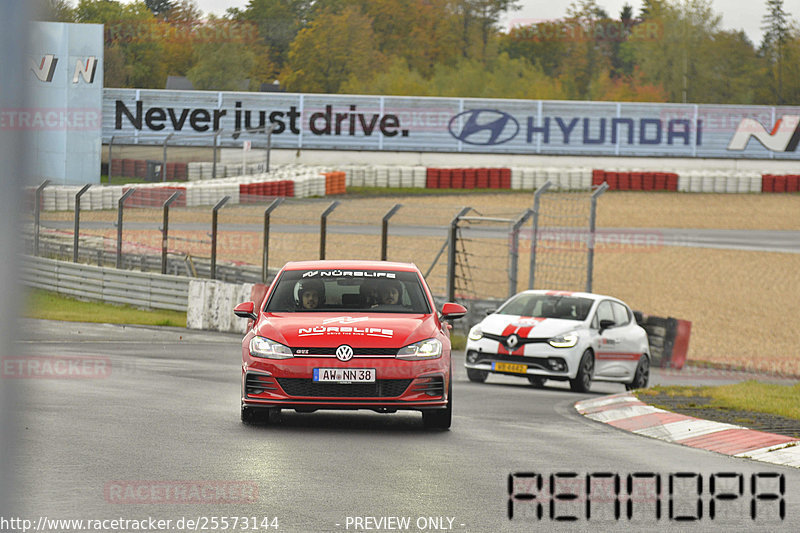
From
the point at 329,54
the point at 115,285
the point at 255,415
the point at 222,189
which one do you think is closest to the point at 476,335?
the point at 255,415

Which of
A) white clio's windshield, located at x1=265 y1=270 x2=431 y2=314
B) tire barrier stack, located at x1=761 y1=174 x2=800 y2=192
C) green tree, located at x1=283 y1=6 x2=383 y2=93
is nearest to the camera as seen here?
white clio's windshield, located at x1=265 y1=270 x2=431 y2=314

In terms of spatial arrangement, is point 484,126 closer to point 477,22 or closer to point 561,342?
point 561,342

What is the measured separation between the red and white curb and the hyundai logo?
4296 cm

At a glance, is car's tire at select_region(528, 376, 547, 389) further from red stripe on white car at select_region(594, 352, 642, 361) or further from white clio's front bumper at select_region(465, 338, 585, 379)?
red stripe on white car at select_region(594, 352, 642, 361)

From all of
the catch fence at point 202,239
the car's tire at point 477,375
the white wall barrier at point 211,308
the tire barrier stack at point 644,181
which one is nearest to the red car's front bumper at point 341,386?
the car's tire at point 477,375

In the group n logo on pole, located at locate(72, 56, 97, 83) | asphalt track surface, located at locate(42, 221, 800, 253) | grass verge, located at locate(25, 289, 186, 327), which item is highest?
n logo on pole, located at locate(72, 56, 97, 83)

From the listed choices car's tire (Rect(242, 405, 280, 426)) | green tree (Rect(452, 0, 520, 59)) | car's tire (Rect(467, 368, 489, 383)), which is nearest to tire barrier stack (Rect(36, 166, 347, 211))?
car's tire (Rect(467, 368, 489, 383))

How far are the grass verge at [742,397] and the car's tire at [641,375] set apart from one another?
5.47 feet

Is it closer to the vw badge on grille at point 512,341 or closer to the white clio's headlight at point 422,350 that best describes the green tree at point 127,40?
the vw badge on grille at point 512,341

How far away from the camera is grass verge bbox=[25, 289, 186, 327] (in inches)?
896

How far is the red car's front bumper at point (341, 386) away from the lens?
32.2ft

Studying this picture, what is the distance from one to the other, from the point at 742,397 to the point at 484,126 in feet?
140

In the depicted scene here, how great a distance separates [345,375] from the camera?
979cm

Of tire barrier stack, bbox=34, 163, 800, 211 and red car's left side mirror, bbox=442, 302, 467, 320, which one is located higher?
red car's left side mirror, bbox=442, 302, 467, 320
